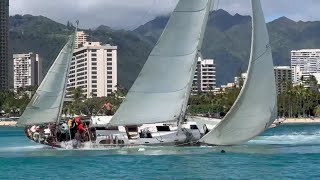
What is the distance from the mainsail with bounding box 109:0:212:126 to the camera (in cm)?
4653

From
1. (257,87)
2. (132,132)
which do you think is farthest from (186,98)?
(257,87)

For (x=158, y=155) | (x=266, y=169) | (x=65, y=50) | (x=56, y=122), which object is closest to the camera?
(x=266, y=169)

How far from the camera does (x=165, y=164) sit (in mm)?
40594

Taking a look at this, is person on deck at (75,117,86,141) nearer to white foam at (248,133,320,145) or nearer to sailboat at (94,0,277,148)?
sailboat at (94,0,277,148)

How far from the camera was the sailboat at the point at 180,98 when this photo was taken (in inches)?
1690

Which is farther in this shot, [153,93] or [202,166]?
[153,93]

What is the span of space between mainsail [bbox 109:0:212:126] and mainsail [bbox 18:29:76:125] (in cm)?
1382

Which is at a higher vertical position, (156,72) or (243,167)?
(156,72)

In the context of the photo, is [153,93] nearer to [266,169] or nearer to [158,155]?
[158,155]

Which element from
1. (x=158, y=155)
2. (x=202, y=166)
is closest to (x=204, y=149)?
(x=158, y=155)

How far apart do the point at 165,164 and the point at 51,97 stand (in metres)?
22.4

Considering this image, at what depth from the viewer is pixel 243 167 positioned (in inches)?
1490

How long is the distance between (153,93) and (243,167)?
11746 millimetres

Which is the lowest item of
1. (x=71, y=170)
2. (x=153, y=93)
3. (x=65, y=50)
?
(x=71, y=170)
